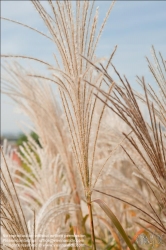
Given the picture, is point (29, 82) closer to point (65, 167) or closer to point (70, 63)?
point (65, 167)

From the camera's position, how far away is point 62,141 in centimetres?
213

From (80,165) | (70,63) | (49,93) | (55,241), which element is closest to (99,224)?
(49,93)

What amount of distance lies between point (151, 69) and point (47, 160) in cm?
103

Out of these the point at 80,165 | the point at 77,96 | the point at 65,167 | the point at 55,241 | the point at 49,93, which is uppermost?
the point at 49,93

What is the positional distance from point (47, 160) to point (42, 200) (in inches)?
8.1

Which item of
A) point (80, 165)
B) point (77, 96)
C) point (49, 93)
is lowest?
point (80, 165)

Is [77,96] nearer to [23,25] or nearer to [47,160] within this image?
[23,25]

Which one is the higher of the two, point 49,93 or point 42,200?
point 49,93

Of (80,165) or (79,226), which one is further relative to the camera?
(79,226)

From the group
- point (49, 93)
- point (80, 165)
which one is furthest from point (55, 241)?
point (49, 93)

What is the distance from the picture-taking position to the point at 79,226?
2.10m

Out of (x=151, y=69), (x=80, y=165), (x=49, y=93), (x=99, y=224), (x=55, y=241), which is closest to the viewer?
(x=151, y=69)

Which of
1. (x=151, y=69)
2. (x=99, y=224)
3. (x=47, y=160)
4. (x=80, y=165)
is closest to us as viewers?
(x=151, y=69)

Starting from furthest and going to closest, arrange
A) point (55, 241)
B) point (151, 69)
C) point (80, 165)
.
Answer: point (55, 241) < point (80, 165) < point (151, 69)
